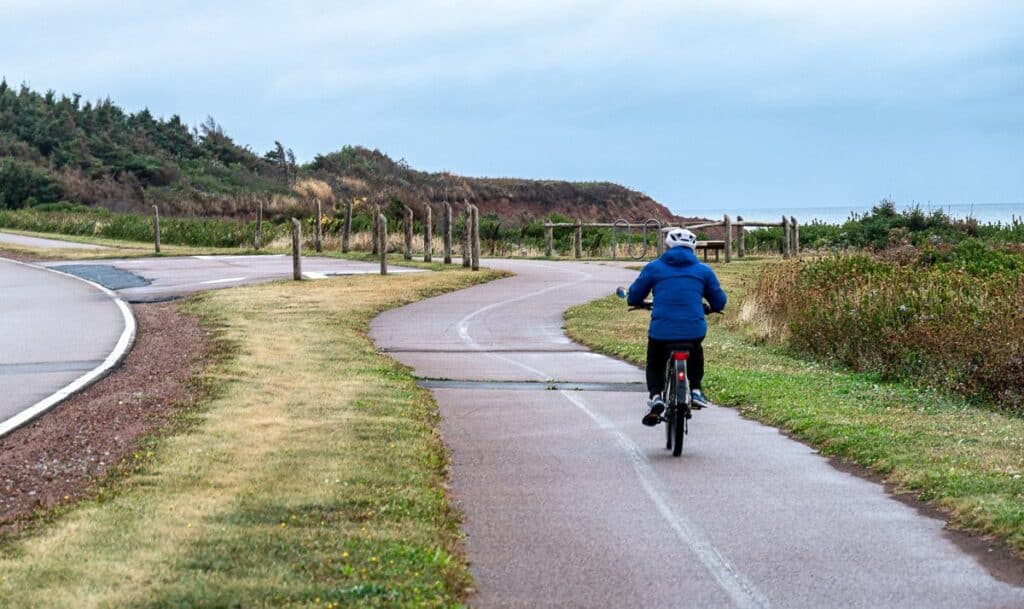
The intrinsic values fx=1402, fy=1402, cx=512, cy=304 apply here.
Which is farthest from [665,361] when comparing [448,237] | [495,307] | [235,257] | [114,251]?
[114,251]

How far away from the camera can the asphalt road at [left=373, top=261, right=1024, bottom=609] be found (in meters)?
7.40

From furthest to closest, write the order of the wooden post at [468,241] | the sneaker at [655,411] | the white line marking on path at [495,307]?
1. the wooden post at [468,241]
2. the white line marking on path at [495,307]
3. the sneaker at [655,411]

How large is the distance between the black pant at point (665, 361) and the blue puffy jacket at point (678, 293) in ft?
0.21

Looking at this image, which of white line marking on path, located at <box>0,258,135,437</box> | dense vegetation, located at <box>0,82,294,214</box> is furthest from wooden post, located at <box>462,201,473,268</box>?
dense vegetation, located at <box>0,82,294,214</box>

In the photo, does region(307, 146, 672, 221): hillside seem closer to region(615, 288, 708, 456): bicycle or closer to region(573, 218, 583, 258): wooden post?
region(573, 218, 583, 258): wooden post

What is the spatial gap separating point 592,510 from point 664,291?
9.53ft

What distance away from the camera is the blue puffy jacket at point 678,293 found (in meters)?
11.8

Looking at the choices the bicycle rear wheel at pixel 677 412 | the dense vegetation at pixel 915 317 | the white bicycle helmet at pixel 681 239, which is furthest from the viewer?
the dense vegetation at pixel 915 317

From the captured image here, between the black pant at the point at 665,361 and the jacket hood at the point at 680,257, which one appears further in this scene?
the jacket hood at the point at 680,257

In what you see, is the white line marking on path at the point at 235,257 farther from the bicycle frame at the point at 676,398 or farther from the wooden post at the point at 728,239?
the bicycle frame at the point at 676,398

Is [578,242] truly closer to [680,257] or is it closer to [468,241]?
[468,241]

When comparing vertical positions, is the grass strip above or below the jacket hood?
below

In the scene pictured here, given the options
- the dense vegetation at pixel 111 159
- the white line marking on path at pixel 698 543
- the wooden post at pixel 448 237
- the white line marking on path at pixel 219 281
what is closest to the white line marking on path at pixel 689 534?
the white line marking on path at pixel 698 543

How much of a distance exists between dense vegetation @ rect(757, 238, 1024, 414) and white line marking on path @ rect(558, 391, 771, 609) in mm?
5703
